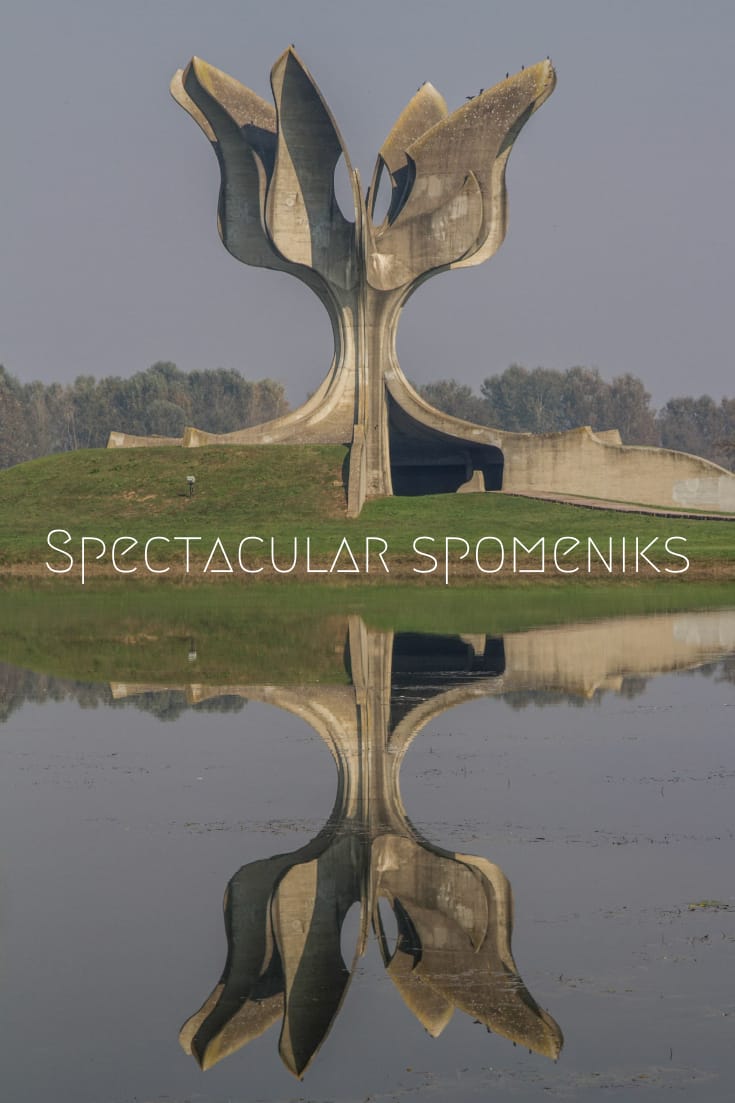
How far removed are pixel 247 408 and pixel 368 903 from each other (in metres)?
114

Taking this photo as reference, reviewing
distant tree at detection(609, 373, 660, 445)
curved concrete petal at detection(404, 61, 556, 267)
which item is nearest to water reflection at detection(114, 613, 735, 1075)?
curved concrete petal at detection(404, 61, 556, 267)

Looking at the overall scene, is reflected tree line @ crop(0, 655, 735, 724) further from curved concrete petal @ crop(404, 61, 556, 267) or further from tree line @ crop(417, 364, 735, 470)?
tree line @ crop(417, 364, 735, 470)

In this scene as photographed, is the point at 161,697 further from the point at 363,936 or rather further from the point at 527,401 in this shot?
the point at 527,401

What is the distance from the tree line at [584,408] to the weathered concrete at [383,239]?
67.8 meters

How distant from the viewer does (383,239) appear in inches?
2179

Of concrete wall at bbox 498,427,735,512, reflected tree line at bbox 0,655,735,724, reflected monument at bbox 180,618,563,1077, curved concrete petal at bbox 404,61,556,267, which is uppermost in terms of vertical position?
curved concrete petal at bbox 404,61,556,267

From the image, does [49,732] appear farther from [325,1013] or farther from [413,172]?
[413,172]

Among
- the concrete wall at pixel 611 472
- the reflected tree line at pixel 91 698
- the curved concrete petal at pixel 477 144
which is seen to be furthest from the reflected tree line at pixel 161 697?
the curved concrete petal at pixel 477 144

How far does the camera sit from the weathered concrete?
53.7m

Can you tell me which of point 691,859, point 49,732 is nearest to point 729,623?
point 49,732

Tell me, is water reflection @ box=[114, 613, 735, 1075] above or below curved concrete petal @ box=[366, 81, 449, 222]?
below

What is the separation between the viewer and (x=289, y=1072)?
22.6 feet

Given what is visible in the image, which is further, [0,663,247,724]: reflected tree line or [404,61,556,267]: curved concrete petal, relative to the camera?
[404,61,556,267]: curved concrete petal

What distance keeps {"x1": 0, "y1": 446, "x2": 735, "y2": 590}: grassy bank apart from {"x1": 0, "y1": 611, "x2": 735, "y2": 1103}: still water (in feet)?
63.9
